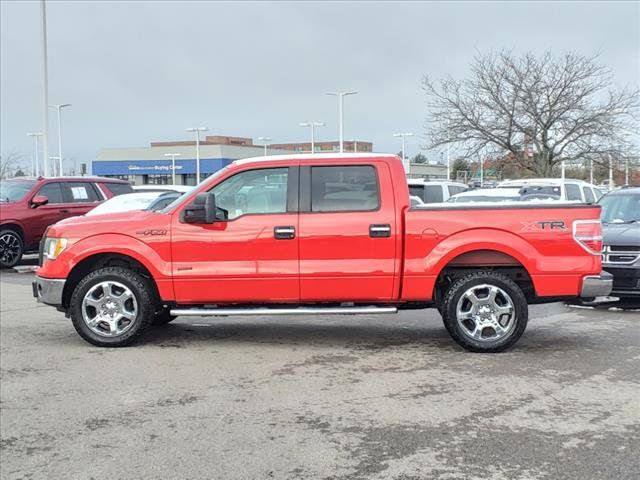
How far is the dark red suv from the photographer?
13.9 m

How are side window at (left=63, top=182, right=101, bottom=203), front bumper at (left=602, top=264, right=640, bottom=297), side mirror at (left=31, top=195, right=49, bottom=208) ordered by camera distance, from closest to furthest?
front bumper at (left=602, top=264, right=640, bottom=297), side mirror at (left=31, top=195, right=49, bottom=208), side window at (left=63, top=182, right=101, bottom=203)

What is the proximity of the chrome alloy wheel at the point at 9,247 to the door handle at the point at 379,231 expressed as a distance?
33.2ft

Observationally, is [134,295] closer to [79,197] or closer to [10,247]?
[10,247]

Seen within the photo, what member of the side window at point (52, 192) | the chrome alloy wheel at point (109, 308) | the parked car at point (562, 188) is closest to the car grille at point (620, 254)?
the chrome alloy wheel at point (109, 308)

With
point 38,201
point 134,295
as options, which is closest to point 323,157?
point 134,295

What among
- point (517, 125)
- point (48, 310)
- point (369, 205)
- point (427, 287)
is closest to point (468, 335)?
point (427, 287)

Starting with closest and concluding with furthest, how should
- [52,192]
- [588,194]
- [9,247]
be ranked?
1. [9,247]
2. [52,192]
3. [588,194]

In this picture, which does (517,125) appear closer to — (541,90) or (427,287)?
(541,90)

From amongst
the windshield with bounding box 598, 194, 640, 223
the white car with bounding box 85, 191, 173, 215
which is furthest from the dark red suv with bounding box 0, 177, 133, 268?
the windshield with bounding box 598, 194, 640, 223

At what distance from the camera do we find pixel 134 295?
675cm

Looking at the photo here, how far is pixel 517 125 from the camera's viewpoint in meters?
26.8

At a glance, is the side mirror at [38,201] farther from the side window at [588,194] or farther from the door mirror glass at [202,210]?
the side window at [588,194]

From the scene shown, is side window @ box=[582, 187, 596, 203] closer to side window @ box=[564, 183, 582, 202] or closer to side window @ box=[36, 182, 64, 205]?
side window @ box=[564, 183, 582, 202]

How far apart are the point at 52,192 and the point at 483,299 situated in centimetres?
1123
